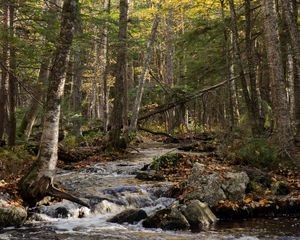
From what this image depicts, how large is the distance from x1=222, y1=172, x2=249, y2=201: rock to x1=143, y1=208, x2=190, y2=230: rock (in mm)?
1615

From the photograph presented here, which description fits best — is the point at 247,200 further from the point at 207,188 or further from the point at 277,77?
the point at 277,77

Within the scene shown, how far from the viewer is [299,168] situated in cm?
1152

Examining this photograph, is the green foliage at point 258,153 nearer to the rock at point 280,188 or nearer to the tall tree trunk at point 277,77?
the tall tree trunk at point 277,77

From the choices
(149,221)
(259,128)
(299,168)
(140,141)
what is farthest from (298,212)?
(140,141)

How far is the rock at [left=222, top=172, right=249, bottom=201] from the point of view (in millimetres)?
9586

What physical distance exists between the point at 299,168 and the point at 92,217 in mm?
5965

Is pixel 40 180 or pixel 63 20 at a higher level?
pixel 63 20

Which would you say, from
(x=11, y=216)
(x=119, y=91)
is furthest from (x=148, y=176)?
(x=119, y=91)

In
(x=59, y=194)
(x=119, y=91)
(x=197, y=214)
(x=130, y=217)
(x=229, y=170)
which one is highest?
(x=119, y=91)

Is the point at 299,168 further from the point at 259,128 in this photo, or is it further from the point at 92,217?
the point at 92,217

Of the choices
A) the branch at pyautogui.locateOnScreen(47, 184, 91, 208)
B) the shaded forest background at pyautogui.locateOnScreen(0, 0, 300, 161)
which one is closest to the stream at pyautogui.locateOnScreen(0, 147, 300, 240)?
the branch at pyautogui.locateOnScreen(47, 184, 91, 208)

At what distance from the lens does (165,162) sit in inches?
553

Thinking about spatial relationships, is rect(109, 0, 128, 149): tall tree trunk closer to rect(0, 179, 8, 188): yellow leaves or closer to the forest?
the forest

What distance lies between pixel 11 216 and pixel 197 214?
379 centimetres
